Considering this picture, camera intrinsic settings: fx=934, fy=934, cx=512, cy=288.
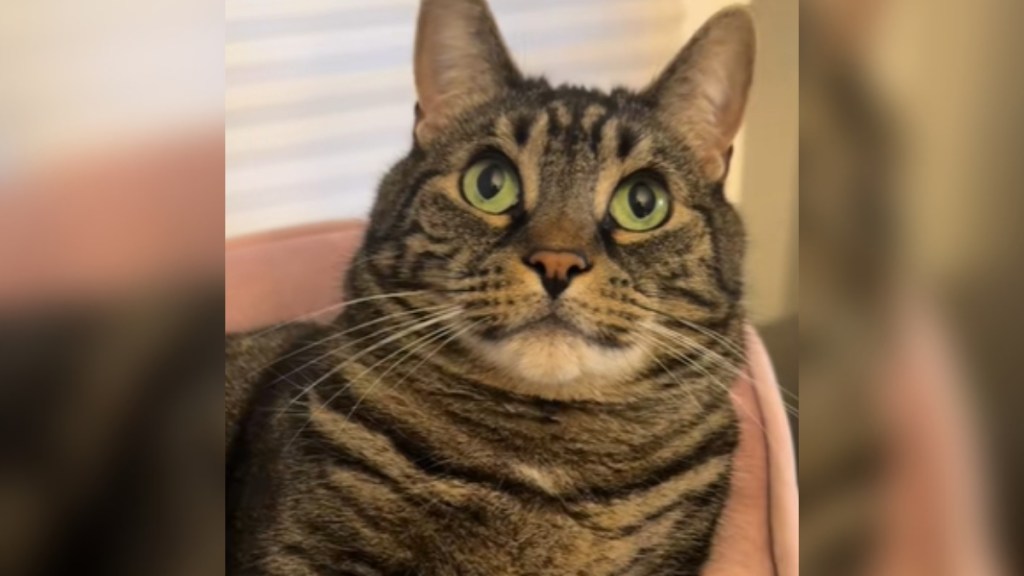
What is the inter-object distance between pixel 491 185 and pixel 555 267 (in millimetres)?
91

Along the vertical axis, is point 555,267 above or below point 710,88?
below

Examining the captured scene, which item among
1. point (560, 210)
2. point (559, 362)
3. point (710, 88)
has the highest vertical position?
point (710, 88)

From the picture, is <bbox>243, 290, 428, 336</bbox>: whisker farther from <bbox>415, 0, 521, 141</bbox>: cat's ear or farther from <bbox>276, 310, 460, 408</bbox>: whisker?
<bbox>415, 0, 521, 141</bbox>: cat's ear

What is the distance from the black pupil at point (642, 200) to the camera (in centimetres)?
70

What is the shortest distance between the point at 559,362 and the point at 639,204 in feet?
0.45

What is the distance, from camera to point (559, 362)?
2.23 ft

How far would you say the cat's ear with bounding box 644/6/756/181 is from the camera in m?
0.74

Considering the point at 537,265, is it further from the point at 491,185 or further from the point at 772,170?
the point at 772,170

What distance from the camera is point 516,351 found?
0.68 meters

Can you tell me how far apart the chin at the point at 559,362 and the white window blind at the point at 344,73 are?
0.17 meters
